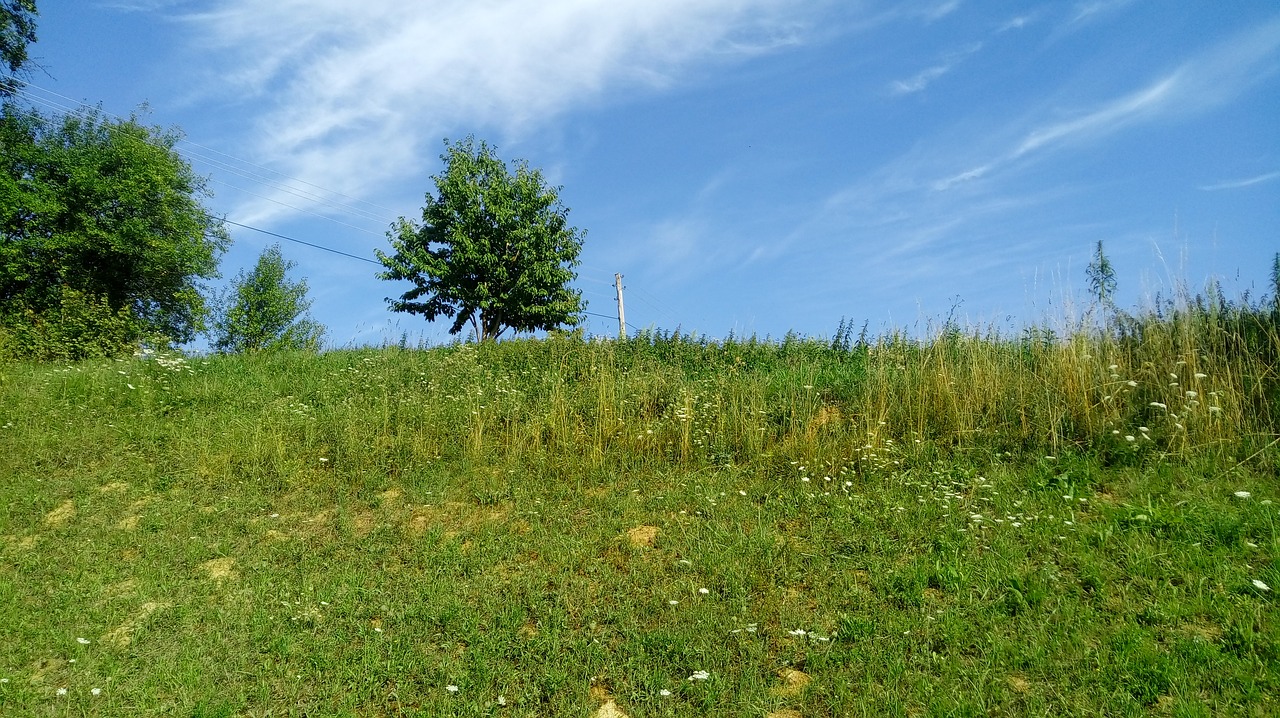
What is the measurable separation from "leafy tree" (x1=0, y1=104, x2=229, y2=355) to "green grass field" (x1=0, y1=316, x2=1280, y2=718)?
21.2 m

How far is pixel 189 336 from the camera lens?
1292 inches

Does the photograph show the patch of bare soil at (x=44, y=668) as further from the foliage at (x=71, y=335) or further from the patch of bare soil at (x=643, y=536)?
the foliage at (x=71, y=335)

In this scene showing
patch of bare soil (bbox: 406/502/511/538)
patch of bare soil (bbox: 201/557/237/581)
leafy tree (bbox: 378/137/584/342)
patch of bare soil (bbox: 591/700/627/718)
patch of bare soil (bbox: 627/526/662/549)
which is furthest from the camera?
leafy tree (bbox: 378/137/584/342)

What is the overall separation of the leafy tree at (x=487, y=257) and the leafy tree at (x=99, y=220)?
35.4 feet

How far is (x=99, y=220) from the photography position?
27.6 m

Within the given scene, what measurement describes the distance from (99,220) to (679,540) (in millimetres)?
30715

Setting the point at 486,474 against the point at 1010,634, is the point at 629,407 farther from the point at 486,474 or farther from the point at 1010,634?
the point at 1010,634

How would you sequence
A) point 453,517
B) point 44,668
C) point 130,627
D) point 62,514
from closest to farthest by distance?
point 44,668, point 130,627, point 453,517, point 62,514

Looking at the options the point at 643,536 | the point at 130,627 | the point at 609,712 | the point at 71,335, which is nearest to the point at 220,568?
the point at 130,627

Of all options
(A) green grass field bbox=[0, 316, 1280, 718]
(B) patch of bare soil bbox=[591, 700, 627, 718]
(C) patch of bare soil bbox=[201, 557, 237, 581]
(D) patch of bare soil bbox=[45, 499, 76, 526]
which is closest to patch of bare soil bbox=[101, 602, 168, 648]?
(A) green grass field bbox=[0, 316, 1280, 718]

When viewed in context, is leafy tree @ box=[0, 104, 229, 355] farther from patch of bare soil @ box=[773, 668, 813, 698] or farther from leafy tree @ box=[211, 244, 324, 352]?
patch of bare soil @ box=[773, 668, 813, 698]

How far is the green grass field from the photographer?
14.4 feet

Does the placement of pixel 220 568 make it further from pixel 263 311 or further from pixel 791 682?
A: pixel 263 311

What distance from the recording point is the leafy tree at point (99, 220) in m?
26.2
